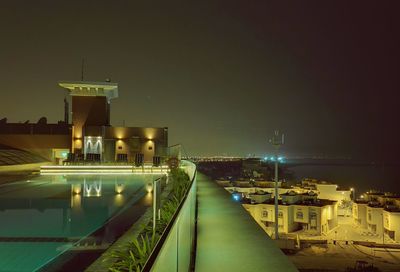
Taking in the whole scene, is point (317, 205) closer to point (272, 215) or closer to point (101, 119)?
point (272, 215)

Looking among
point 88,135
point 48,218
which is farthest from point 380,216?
point 48,218

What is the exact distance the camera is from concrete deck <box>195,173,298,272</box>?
149 inches

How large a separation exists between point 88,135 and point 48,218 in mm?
15077

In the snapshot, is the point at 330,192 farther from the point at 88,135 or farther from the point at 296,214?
the point at 88,135

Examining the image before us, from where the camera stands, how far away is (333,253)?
83.9 feet

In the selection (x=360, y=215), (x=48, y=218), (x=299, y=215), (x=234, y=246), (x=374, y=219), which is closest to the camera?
(x=234, y=246)

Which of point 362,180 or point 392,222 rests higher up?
point 392,222

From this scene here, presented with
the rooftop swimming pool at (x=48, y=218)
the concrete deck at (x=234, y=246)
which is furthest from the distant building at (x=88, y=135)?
the concrete deck at (x=234, y=246)

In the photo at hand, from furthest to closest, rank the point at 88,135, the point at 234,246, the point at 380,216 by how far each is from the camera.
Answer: the point at 380,216 → the point at 88,135 → the point at 234,246

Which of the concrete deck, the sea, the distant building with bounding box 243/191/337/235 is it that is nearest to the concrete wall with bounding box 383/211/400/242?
the distant building with bounding box 243/191/337/235

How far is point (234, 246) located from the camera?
454 cm

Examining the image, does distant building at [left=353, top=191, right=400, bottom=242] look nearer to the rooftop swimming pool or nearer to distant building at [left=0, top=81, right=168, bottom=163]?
distant building at [left=0, top=81, right=168, bottom=163]

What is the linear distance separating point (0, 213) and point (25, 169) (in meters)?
12.1

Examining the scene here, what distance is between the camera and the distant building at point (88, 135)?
19984 mm
